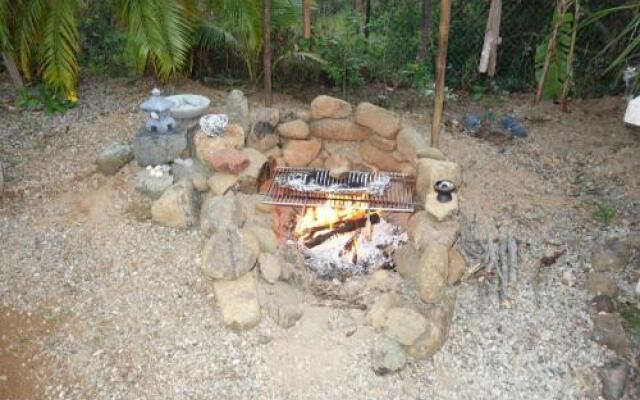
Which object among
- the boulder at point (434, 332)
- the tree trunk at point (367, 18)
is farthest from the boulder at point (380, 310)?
the tree trunk at point (367, 18)

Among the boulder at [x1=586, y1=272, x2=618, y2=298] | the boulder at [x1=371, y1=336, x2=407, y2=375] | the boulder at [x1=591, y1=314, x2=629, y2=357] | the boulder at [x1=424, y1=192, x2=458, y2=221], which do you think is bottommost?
the boulder at [x1=371, y1=336, x2=407, y2=375]

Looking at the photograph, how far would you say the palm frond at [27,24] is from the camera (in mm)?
6199

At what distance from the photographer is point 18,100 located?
6.71 meters

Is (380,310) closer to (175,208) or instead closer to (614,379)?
(614,379)

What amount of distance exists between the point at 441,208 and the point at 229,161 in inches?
73.1

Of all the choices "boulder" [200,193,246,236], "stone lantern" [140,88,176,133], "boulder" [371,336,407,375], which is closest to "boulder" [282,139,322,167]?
"boulder" [200,193,246,236]

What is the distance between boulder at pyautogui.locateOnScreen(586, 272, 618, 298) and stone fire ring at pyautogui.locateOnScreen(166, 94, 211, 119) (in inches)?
147

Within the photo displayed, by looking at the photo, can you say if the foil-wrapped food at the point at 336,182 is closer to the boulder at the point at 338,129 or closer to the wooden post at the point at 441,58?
the boulder at the point at 338,129

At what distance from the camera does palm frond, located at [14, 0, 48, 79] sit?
6199 millimetres

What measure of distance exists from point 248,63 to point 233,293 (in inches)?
143

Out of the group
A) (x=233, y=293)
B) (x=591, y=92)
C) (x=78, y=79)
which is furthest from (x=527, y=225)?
(x=78, y=79)

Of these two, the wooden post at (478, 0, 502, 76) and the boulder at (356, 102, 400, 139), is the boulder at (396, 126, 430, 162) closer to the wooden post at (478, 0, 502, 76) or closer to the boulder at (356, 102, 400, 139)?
the boulder at (356, 102, 400, 139)

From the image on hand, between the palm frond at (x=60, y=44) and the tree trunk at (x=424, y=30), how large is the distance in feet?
13.7

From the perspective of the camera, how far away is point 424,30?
7.45m
